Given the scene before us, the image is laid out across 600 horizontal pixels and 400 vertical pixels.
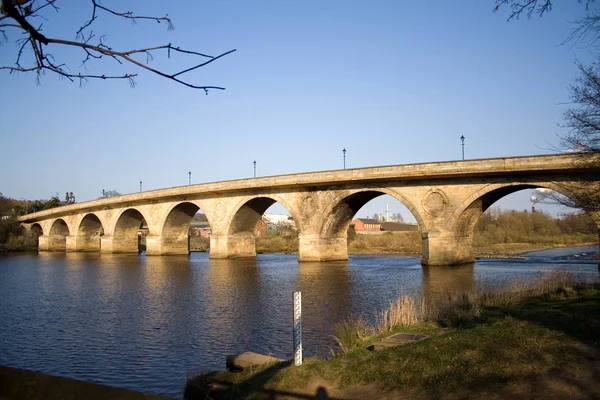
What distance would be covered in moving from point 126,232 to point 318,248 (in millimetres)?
32243

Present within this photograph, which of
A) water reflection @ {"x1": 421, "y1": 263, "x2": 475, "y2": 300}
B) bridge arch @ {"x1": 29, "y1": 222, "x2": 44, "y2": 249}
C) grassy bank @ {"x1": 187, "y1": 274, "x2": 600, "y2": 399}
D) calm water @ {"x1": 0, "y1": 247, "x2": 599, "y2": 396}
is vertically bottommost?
calm water @ {"x1": 0, "y1": 247, "x2": 599, "y2": 396}

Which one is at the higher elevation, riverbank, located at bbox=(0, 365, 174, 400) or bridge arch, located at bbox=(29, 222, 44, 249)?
bridge arch, located at bbox=(29, 222, 44, 249)

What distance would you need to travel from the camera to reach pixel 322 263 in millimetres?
36031

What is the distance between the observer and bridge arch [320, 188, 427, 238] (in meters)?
32.5

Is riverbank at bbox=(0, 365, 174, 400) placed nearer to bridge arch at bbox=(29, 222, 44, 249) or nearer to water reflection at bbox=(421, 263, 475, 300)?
water reflection at bbox=(421, 263, 475, 300)

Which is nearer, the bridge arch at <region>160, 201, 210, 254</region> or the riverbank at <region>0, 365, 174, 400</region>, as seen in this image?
the riverbank at <region>0, 365, 174, 400</region>

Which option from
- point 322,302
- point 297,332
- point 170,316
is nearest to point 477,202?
point 322,302

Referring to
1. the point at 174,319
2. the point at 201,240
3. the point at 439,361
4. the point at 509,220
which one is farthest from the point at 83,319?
the point at 509,220

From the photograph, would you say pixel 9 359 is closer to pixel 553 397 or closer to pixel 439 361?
pixel 439 361

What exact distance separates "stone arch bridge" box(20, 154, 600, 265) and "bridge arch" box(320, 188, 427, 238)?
72mm

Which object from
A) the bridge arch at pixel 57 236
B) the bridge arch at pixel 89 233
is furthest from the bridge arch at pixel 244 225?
the bridge arch at pixel 57 236

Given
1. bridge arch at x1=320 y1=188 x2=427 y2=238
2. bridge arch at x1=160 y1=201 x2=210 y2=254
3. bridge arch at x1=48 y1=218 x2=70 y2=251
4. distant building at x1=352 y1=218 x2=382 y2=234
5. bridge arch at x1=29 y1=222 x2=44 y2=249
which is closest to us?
bridge arch at x1=320 y1=188 x2=427 y2=238

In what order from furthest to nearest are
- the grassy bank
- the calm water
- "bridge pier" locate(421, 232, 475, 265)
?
1. "bridge pier" locate(421, 232, 475, 265)
2. the calm water
3. the grassy bank

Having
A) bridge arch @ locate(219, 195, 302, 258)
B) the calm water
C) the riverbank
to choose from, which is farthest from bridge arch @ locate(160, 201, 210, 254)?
the riverbank
